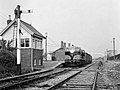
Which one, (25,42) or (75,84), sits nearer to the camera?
(75,84)

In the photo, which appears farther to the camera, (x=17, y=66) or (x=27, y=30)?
(x=27, y=30)

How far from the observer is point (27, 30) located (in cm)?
2773

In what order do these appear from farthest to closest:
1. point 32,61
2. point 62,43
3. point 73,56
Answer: point 62,43 → point 73,56 → point 32,61

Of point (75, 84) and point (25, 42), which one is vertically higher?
point (25, 42)

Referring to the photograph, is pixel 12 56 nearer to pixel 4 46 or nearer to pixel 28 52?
Answer: pixel 4 46

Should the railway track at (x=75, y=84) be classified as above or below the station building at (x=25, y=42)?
below

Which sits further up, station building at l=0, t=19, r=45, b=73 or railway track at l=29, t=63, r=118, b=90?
station building at l=0, t=19, r=45, b=73

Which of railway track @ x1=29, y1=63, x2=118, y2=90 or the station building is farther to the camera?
the station building

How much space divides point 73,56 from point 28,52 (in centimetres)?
916

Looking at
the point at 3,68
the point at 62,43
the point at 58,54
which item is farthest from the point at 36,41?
the point at 62,43

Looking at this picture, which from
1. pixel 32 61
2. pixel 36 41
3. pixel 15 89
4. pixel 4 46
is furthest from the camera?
pixel 36 41

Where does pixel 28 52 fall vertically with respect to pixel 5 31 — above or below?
below

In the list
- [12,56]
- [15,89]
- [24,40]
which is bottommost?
[15,89]

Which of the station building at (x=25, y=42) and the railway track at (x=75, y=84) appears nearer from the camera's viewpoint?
the railway track at (x=75, y=84)
